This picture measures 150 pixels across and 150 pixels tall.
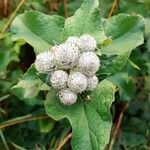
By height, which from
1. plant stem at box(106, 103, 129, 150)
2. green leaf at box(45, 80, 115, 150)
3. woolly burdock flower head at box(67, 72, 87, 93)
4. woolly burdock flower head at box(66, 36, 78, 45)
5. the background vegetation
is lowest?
plant stem at box(106, 103, 129, 150)

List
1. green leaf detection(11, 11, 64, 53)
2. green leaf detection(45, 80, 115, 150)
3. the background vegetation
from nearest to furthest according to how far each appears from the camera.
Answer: green leaf detection(45, 80, 115, 150)
green leaf detection(11, 11, 64, 53)
the background vegetation

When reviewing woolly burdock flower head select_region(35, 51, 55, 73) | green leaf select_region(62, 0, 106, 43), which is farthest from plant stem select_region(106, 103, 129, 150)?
woolly burdock flower head select_region(35, 51, 55, 73)

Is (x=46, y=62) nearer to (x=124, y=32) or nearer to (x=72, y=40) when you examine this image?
(x=72, y=40)

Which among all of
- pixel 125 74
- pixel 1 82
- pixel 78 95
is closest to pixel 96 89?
pixel 78 95

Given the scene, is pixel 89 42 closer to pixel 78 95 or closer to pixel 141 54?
pixel 78 95

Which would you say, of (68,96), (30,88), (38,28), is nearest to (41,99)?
(30,88)

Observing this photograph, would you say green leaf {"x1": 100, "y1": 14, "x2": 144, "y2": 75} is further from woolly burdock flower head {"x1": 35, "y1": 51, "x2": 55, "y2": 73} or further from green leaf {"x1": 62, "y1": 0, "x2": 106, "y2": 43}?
woolly burdock flower head {"x1": 35, "y1": 51, "x2": 55, "y2": 73}

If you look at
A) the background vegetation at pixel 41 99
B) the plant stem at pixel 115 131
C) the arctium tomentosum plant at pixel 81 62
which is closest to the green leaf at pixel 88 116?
the arctium tomentosum plant at pixel 81 62

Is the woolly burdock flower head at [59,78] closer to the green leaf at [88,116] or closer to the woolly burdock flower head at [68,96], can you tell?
the woolly burdock flower head at [68,96]
